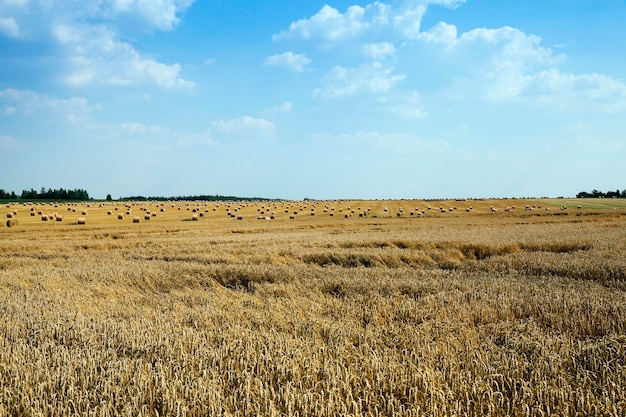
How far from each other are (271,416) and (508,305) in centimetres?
657

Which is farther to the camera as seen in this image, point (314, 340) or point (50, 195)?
point (50, 195)

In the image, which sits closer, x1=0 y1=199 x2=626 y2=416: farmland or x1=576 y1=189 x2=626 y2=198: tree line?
x1=0 y1=199 x2=626 y2=416: farmland

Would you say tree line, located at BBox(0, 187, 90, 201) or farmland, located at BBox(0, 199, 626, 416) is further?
tree line, located at BBox(0, 187, 90, 201)

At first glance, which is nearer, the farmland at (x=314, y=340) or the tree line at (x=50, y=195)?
the farmland at (x=314, y=340)

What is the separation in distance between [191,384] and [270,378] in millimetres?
933

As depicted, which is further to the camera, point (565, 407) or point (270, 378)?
point (270, 378)

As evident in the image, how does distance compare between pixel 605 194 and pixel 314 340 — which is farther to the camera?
pixel 605 194

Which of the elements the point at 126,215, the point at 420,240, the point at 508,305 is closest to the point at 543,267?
the point at 508,305

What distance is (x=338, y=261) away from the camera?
57.4 feet

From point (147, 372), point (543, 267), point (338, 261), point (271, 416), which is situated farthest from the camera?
point (338, 261)

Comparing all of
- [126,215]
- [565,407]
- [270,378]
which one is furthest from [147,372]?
[126,215]

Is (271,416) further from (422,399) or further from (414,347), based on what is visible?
(414,347)

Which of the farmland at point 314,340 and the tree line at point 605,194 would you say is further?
the tree line at point 605,194

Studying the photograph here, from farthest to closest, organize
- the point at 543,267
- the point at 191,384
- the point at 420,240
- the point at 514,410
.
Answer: the point at 420,240 → the point at 543,267 → the point at 191,384 → the point at 514,410
